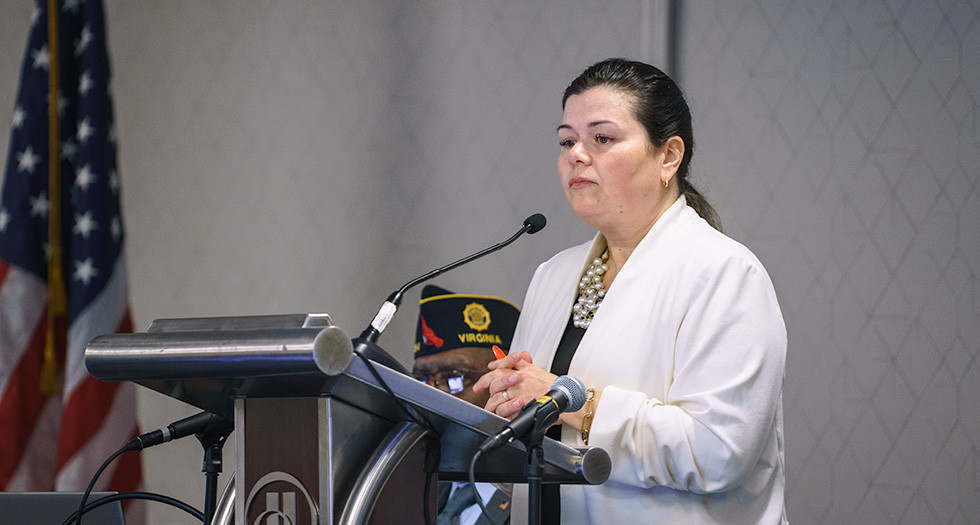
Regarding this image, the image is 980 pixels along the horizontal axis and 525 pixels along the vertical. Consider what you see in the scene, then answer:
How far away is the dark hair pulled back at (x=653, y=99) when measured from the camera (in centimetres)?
173

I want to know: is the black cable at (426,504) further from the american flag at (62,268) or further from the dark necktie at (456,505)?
the american flag at (62,268)

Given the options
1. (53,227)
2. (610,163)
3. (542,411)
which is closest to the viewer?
(542,411)

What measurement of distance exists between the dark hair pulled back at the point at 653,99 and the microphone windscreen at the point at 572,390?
26.2 inches

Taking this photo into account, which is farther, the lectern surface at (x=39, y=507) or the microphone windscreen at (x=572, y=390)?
the lectern surface at (x=39, y=507)

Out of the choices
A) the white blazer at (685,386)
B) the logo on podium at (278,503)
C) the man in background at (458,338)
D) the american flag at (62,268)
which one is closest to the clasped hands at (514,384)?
the white blazer at (685,386)

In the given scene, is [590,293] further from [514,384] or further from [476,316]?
[476,316]

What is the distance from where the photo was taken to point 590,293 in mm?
1834

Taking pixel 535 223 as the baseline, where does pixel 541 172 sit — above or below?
above

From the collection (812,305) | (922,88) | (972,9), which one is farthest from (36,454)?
(972,9)

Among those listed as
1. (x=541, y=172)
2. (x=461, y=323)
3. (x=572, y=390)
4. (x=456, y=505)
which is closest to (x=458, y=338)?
(x=461, y=323)

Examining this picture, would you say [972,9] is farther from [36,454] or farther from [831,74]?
[36,454]

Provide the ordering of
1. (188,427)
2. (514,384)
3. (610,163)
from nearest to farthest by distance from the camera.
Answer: (188,427) → (514,384) → (610,163)

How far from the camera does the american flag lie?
294cm

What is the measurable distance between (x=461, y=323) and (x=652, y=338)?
3.91ft
